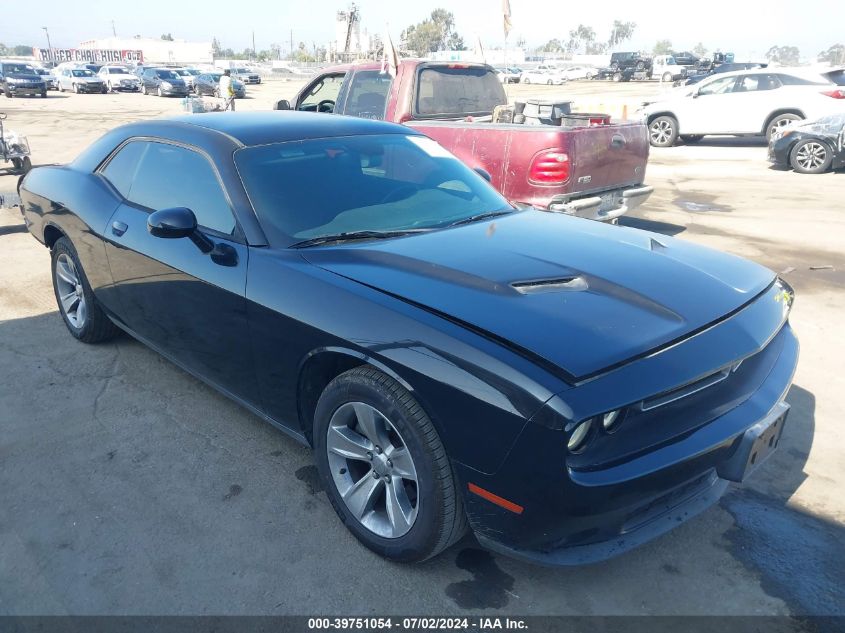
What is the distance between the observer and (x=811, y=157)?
11.8 metres

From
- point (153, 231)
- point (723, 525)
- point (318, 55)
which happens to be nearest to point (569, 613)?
point (723, 525)

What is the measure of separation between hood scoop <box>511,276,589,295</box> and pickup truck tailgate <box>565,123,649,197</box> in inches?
133

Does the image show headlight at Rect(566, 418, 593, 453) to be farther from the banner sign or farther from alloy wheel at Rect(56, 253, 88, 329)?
the banner sign

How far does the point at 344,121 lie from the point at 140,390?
2.03 metres

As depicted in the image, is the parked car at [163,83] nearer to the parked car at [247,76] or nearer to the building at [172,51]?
the parked car at [247,76]

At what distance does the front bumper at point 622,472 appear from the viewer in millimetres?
2012

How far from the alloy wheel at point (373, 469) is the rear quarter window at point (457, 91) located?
17.3 ft

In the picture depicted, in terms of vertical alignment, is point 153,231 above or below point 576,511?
above

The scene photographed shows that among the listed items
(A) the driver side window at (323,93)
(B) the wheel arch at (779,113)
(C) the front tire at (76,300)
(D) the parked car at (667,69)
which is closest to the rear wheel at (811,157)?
(B) the wheel arch at (779,113)

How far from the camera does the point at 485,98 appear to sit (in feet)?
26.3

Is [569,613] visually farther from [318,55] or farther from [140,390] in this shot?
[318,55]

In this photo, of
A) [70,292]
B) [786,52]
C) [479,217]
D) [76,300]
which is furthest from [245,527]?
[786,52]

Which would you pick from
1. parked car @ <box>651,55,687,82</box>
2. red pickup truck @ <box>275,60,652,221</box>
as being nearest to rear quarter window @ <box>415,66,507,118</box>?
red pickup truck @ <box>275,60,652,221</box>

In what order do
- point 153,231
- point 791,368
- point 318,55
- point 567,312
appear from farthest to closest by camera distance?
point 318,55, point 153,231, point 791,368, point 567,312
